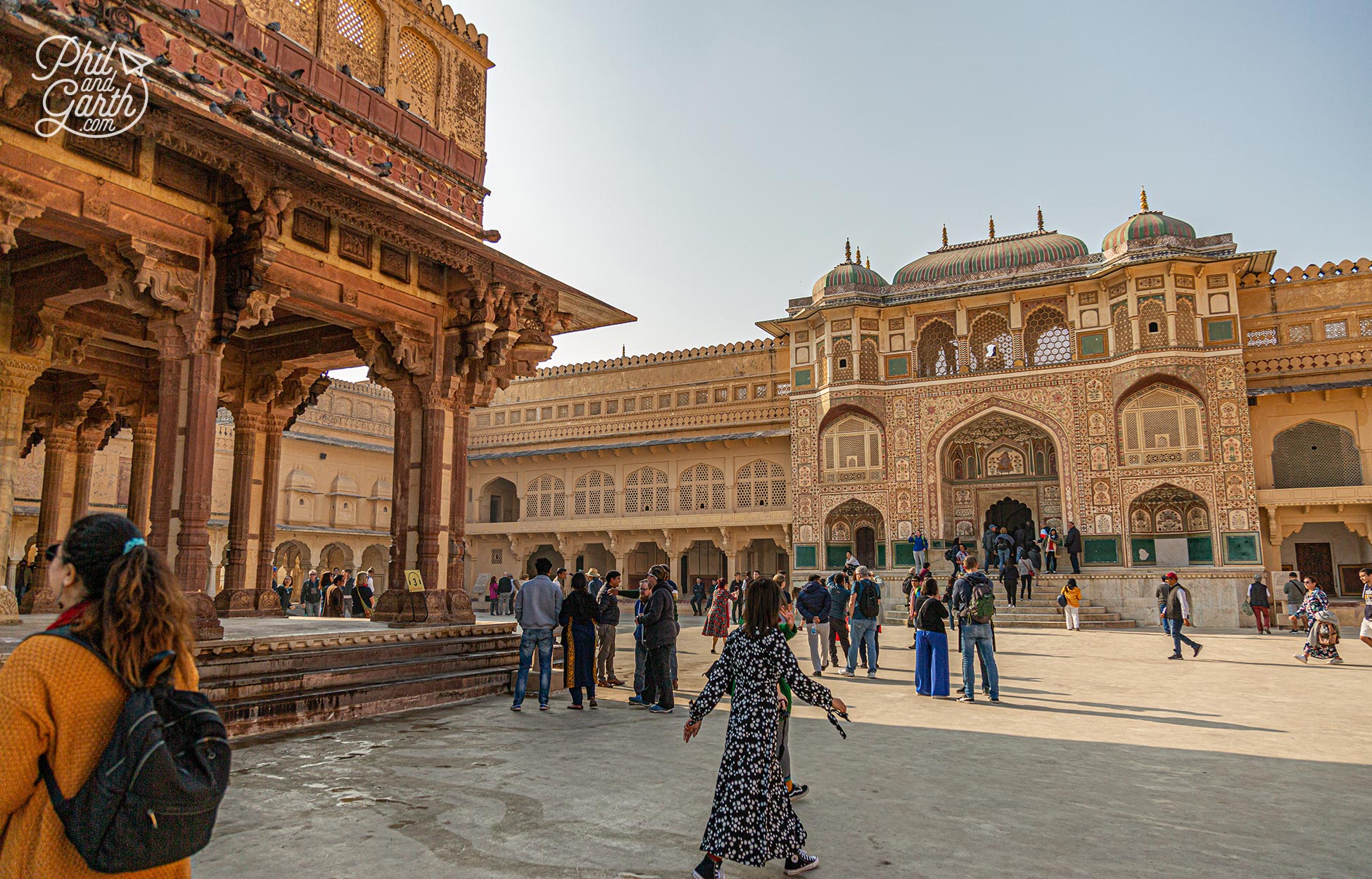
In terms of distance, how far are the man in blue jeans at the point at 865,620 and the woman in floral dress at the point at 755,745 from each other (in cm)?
685

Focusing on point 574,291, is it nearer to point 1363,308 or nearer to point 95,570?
point 95,570

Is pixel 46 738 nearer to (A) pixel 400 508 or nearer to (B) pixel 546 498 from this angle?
(A) pixel 400 508

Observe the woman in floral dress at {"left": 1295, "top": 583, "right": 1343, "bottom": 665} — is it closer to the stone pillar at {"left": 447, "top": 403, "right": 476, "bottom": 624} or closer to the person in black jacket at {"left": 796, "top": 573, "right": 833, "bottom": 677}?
the person in black jacket at {"left": 796, "top": 573, "right": 833, "bottom": 677}

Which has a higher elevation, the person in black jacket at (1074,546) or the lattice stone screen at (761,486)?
the lattice stone screen at (761,486)

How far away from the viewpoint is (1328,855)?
3.84 meters

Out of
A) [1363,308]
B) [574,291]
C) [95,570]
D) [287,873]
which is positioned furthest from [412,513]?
[1363,308]

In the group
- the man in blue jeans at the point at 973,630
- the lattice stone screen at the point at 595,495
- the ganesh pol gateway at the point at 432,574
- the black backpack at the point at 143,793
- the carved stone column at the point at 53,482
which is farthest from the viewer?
the lattice stone screen at the point at 595,495

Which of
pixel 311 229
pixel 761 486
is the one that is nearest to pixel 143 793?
pixel 311 229

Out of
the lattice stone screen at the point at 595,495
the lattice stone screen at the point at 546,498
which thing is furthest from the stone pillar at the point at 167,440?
the lattice stone screen at the point at 546,498

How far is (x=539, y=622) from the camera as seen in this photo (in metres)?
7.96

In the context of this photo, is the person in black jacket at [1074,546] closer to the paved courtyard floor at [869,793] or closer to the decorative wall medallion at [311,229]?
the paved courtyard floor at [869,793]

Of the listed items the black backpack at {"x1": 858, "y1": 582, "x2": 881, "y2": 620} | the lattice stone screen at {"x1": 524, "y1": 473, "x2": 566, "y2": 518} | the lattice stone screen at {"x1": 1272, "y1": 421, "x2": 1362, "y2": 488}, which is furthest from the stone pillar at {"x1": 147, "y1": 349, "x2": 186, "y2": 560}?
the lattice stone screen at {"x1": 1272, "y1": 421, "x2": 1362, "y2": 488}

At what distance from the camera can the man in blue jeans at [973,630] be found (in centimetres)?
875

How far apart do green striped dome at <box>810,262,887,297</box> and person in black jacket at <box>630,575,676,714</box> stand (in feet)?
69.4
